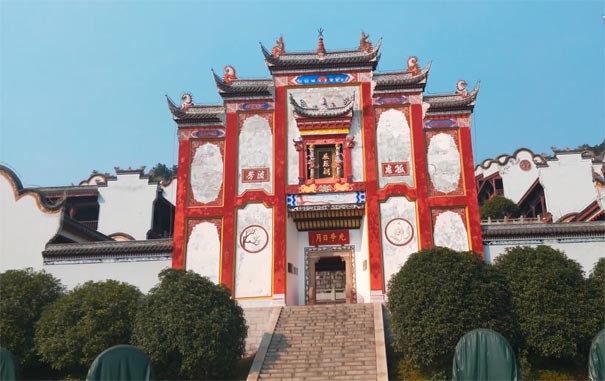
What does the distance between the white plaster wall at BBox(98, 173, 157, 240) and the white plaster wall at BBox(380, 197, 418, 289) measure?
16964mm

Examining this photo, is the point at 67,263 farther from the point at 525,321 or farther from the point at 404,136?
the point at 525,321

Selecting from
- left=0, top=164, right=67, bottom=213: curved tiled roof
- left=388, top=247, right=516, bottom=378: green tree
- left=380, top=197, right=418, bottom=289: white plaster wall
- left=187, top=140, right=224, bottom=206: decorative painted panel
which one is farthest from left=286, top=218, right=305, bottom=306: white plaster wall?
left=0, top=164, right=67, bottom=213: curved tiled roof

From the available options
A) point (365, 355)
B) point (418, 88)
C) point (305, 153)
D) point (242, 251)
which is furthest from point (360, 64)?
point (365, 355)

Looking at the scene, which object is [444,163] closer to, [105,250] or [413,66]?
[413,66]

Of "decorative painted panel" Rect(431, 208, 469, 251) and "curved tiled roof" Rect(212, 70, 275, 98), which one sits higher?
"curved tiled roof" Rect(212, 70, 275, 98)

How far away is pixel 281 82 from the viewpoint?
19906 millimetres

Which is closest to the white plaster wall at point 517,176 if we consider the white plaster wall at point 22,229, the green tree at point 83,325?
the white plaster wall at point 22,229

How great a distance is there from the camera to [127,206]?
31.4 metres

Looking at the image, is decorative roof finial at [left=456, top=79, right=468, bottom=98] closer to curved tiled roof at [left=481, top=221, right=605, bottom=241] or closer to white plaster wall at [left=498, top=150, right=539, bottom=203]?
curved tiled roof at [left=481, top=221, right=605, bottom=241]

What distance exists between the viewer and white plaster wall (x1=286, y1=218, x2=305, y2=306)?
18.0m

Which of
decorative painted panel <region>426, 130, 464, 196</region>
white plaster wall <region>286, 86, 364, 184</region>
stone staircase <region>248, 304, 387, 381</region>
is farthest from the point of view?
white plaster wall <region>286, 86, 364, 184</region>

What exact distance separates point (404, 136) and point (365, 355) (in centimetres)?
827

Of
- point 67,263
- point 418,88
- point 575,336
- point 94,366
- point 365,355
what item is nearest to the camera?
point 94,366

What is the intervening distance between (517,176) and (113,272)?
95.8ft
